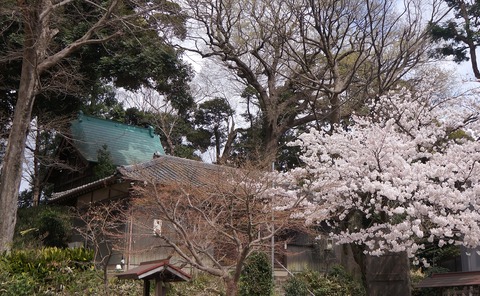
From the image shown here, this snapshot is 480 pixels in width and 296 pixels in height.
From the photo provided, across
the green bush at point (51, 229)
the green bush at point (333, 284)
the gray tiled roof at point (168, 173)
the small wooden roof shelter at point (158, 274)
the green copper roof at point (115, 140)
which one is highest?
the green copper roof at point (115, 140)

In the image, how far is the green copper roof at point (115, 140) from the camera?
70.3 ft

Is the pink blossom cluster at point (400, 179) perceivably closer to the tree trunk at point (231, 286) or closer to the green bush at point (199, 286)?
the green bush at point (199, 286)

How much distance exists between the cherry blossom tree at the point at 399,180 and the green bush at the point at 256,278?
5.66 ft

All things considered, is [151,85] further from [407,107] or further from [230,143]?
[407,107]

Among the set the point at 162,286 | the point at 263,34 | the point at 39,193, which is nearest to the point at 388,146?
the point at 162,286

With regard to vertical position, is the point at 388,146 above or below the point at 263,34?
below

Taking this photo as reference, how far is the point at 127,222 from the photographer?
1395cm

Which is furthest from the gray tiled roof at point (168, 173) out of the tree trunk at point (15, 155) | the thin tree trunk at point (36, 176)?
the thin tree trunk at point (36, 176)

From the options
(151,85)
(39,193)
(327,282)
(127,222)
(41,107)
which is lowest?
(327,282)

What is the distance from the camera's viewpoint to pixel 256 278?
11852 millimetres

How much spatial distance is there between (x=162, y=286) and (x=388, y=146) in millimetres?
5620

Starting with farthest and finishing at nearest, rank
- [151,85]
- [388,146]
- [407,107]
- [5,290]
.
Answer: [151,85] < [407,107] < [388,146] < [5,290]

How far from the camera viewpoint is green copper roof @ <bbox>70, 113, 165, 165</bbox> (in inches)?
844

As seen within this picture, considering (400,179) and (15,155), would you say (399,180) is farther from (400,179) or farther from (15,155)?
(15,155)
